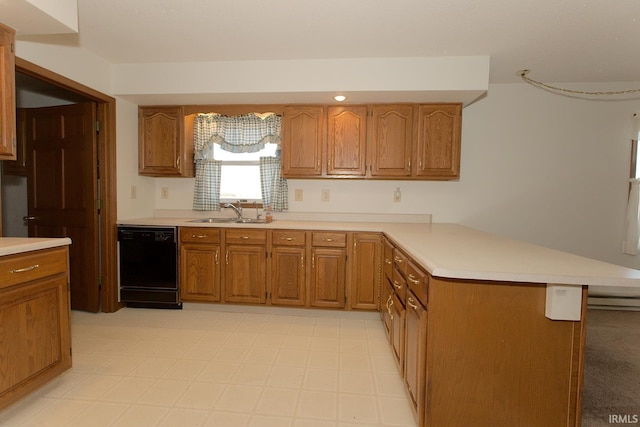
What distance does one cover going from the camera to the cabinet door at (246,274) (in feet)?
10.0

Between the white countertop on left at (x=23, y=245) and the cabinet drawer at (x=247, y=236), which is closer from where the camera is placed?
the white countertop on left at (x=23, y=245)

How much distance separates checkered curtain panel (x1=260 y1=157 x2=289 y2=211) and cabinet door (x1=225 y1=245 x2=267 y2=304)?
0.63 meters

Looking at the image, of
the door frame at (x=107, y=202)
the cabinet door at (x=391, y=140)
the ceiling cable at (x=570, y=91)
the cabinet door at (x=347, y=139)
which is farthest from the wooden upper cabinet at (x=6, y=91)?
the ceiling cable at (x=570, y=91)

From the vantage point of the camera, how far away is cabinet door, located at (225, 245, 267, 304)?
3.06m

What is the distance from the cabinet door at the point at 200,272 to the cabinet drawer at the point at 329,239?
0.95m

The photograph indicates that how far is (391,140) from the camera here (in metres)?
3.11

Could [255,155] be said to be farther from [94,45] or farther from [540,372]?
[540,372]

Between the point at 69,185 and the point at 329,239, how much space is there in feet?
8.27

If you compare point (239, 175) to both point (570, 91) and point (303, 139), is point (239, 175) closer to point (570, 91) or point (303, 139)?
point (303, 139)

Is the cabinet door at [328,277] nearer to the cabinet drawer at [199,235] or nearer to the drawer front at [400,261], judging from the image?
the drawer front at [400,261]

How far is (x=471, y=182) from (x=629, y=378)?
1982 millimetres

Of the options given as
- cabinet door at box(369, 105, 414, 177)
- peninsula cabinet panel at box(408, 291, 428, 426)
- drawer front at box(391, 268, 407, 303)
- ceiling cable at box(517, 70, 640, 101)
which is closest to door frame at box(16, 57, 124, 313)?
cabinet door at box(369, 105, 414, 177)

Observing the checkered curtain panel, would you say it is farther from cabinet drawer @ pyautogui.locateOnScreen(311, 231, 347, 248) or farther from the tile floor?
the tile floor

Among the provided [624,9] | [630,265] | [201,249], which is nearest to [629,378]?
[630,265]
